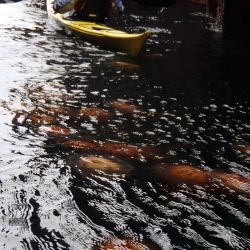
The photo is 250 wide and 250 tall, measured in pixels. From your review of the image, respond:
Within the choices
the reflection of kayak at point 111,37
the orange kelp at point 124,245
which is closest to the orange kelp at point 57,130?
the orange kelp at point 124,245

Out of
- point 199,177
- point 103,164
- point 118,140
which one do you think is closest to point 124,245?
point 103,164

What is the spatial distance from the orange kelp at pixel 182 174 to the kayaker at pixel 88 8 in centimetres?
954

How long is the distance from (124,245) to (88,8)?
1144 cm

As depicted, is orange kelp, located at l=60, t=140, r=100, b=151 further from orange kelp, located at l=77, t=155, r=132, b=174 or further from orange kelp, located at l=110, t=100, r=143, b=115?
orange kelp, located at l=110, t=100, r=143, b=115

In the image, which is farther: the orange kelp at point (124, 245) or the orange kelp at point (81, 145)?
the orange kelp at point (81, 145)

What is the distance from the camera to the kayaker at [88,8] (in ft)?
46.6

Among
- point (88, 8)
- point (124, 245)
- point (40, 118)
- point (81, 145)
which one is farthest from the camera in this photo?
→ point (88, 8)

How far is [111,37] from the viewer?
1238 cm

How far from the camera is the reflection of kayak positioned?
1211cm

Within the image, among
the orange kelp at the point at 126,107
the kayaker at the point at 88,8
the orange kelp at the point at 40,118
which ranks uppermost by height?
the kayaker at the point at 88,8

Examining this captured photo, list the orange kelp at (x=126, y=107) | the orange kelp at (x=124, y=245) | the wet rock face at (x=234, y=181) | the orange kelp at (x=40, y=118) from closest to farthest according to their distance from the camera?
1. the orange kelp at (x=124, y=245)
2. the wet rock face at (x=234, y=181)
3. the orange kelp at (x=40, y=118)
4. the orange kelp at (x=126, y=107)

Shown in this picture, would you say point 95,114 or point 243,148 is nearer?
point 243,148

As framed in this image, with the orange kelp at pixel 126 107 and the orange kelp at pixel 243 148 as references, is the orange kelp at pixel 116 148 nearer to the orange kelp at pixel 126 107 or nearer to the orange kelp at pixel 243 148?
the orange kelp at pixel 243 148

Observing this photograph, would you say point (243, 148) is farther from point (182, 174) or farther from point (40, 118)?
point (40, 118)
